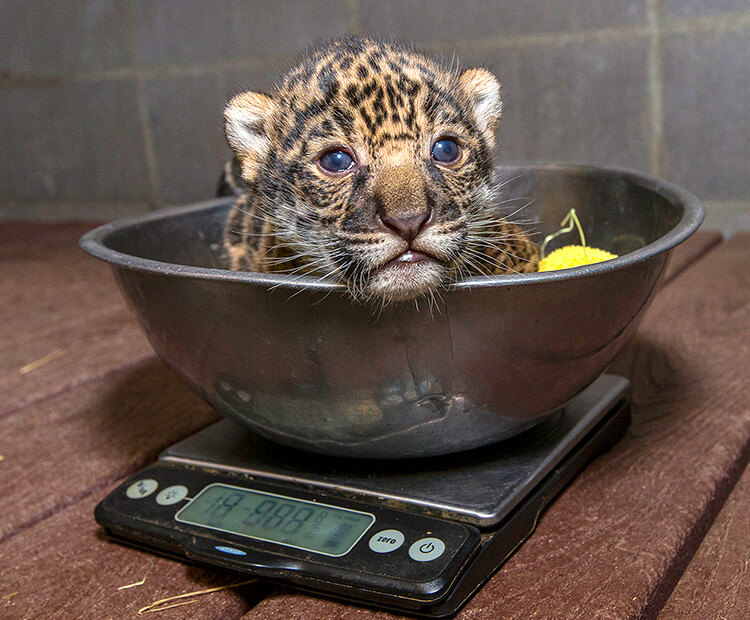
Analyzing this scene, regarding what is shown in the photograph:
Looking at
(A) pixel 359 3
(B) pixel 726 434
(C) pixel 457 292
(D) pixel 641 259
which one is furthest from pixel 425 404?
(A) pixel 359 3

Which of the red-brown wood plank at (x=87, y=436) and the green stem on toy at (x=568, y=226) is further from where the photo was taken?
the green stem on toy at (x=568, y=226)

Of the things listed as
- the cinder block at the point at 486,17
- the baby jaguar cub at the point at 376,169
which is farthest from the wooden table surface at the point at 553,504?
the cinder block at the point at 486,17

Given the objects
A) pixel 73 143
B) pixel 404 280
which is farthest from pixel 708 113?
pixel 73 143

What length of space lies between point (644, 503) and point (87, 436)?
0.72 m

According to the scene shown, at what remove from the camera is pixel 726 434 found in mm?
1023

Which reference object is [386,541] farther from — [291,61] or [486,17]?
[486,17]

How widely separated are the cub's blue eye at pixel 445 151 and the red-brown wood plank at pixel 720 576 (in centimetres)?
47

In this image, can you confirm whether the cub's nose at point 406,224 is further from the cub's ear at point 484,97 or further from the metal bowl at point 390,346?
the cub's ear at point 484,97

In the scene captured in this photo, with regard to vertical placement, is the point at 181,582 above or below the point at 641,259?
below

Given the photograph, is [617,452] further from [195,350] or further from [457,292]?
[195,350]

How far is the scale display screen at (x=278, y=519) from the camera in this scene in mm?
805

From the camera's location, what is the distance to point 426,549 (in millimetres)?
772

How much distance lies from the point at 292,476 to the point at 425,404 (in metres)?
0.19

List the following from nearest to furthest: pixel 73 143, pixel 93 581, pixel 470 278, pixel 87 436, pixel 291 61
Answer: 1. pixel 470 278
2. pixel 93 581
3. pixel 87 436
4. pixel 291 61
5. pixel 73 143
